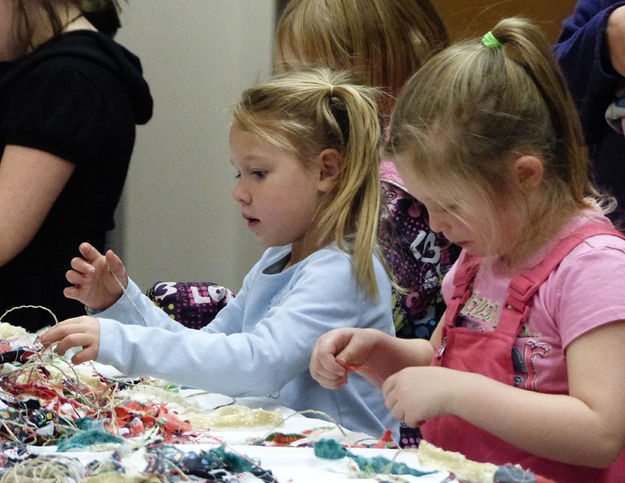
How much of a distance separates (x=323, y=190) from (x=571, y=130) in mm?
438

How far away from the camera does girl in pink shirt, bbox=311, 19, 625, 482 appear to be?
96 cm

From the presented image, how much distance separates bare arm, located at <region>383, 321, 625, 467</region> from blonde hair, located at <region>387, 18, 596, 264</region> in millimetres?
158

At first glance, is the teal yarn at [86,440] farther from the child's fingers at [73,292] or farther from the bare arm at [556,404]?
the child's fingers at [73,292]

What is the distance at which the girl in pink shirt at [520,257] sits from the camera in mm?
958

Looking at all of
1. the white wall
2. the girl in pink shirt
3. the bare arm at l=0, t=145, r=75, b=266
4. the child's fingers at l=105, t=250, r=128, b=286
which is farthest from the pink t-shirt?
the white wall

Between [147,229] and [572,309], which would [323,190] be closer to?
[572,309]

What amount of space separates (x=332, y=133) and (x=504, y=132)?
0.41 meters

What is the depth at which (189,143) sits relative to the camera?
3.12 meters

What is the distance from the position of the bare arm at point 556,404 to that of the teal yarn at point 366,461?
13 centimetres

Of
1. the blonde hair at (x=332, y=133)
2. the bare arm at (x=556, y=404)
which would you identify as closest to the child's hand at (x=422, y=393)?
the bare arm at (x=556, y=404)

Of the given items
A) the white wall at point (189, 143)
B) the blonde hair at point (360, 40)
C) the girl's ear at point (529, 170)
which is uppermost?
the blonde hair at point (360, 40)

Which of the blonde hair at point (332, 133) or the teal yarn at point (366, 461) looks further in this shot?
the blonde hair at point (332, 133)

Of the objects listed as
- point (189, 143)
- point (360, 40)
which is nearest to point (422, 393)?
point (360, 40)

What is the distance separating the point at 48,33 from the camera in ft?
6.55
